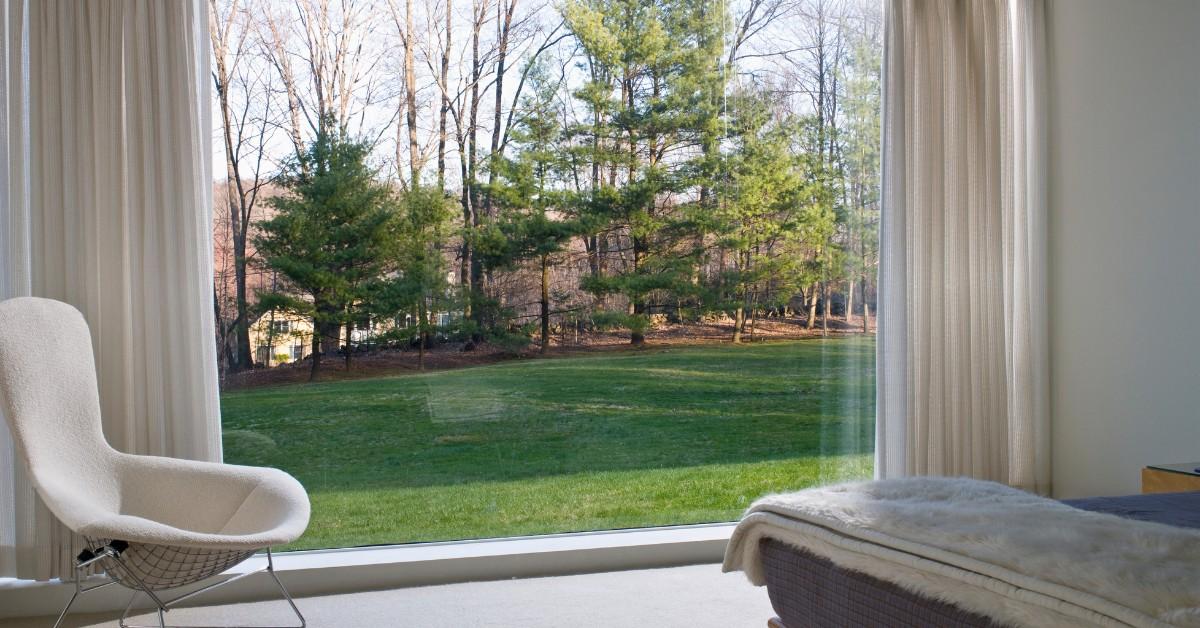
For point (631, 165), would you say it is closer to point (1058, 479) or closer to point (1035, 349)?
point (1035, 349)

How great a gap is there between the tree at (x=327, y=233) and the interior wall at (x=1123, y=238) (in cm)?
276

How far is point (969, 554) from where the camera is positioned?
61.6 inches

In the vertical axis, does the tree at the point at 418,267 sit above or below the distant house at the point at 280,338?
above

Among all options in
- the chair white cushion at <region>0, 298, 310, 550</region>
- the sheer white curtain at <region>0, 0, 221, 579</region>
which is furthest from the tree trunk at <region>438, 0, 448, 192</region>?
the chair white cushion at <region>0, 298, 310, 550</region>

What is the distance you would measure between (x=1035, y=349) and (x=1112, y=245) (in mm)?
518

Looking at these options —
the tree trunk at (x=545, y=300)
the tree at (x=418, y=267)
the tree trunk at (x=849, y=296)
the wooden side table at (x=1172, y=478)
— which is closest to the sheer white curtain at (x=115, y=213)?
the tree at (x=418, y=267)

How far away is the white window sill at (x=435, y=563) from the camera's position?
3047 mm

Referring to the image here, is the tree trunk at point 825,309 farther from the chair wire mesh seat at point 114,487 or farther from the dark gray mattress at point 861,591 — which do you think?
the chair wire mesh seat at point 114,487

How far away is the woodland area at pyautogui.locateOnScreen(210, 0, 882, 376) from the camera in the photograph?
3441 millimetres

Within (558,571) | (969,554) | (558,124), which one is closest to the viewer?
(969,554)

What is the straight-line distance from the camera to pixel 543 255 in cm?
372

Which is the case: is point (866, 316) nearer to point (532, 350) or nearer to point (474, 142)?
point (532, 350)

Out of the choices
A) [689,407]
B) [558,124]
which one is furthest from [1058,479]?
[558,124]

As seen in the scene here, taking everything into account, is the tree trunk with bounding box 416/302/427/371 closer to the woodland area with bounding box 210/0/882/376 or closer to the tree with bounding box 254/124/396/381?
the woodland area with bounding box 210/0/882/376
